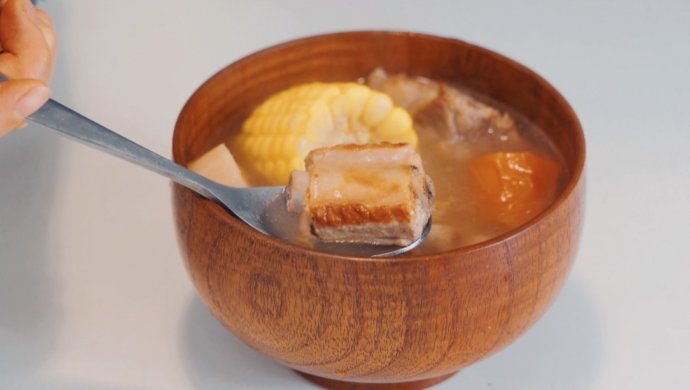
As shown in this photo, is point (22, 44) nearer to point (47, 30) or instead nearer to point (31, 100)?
point (47, 30)

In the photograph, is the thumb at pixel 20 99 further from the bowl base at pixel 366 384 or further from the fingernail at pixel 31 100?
the bowl base at pixel 366 384

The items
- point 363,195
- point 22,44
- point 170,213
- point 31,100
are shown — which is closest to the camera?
point 31,100

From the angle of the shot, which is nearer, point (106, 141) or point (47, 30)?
point (106, 141)

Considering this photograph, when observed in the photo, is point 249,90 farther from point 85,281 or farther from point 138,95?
point 138,95

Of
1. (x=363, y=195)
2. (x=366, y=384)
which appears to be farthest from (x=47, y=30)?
(x=366, y=384)

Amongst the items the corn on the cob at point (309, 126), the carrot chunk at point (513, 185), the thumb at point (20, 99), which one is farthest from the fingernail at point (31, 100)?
the carrot chunk at point (513, 185)

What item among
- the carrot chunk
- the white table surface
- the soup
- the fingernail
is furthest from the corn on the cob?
the fingernail
